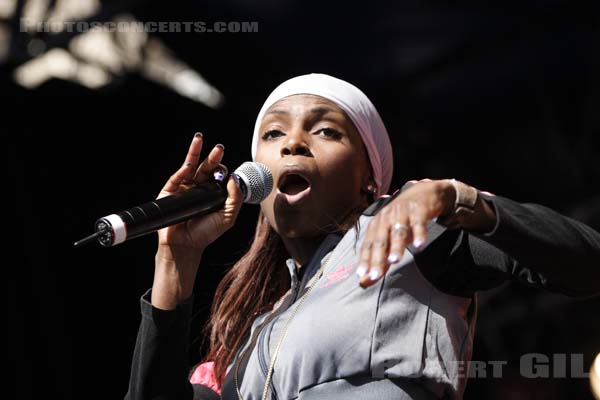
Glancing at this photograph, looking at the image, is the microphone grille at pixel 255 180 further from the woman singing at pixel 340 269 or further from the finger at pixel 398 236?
the finger at pixel 398 236

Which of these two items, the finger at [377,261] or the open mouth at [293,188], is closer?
the finger at [377,261]

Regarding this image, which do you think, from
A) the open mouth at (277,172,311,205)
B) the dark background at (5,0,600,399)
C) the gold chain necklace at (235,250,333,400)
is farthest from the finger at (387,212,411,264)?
the dark background at (5,0,600,399)

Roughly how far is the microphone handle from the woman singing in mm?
61

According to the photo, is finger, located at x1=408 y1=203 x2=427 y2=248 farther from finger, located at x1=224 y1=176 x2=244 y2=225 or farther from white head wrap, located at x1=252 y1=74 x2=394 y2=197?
white head wrap, located at x1=252 y1=74 x2=394 y2=197

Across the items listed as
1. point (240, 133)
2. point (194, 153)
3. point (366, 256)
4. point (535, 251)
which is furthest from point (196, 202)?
point (240, 133)

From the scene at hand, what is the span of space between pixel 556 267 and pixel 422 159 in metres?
2.69

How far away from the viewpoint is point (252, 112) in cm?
412

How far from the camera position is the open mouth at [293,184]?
2.13 metres

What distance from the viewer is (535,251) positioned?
5.19 ft

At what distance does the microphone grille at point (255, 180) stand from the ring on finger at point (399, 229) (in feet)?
2.13

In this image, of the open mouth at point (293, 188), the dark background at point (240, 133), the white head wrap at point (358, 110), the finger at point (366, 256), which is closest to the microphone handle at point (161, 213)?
the open mouth at point (293, 188)

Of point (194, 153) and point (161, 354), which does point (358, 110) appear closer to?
point (194, 153)

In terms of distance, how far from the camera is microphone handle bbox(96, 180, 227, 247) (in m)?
1.78

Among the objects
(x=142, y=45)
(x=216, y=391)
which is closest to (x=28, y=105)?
(x=142, y=45)
